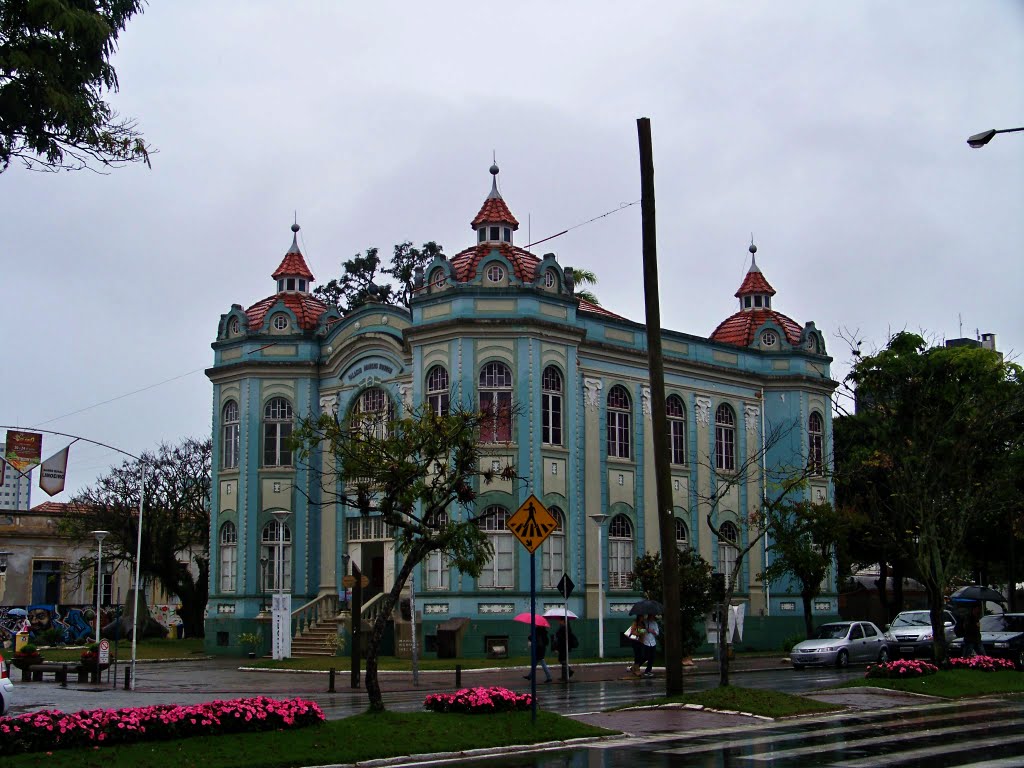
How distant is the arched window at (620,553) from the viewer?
40.0 metres

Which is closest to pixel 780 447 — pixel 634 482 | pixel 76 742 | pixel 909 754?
pixel 634 482

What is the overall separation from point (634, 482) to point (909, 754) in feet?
86.9

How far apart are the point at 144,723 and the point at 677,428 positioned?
3070 centimetres

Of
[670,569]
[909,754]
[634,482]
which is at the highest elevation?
[634,482]

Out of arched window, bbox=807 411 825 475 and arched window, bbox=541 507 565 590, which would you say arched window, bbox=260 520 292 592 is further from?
arched window, bbox=807 411 825 475

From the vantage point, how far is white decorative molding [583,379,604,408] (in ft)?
131

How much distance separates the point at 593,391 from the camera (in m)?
40.2

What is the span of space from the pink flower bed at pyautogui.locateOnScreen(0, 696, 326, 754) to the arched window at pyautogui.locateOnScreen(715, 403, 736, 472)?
101 ft

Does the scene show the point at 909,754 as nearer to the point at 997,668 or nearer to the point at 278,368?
the point at 997,668

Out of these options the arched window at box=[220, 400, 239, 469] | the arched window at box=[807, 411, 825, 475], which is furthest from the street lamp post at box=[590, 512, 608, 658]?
the arched window at box=[220, 400, 239, 469]

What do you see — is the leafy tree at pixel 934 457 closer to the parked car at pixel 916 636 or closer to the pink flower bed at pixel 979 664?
the pink flower bed at pixel 979 664

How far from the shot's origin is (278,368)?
143 feet

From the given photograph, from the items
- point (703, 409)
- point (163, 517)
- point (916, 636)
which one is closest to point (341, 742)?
point (916, 636)

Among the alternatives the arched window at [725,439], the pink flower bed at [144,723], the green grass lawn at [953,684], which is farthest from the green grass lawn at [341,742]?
the arched window at [725,439]
